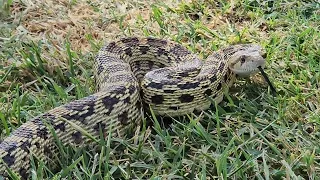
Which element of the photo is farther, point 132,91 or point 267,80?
Result: point 267,80

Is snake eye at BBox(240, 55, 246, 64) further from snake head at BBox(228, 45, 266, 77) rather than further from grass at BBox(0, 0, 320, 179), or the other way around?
grass at BBox(0, 0, 320, 179)

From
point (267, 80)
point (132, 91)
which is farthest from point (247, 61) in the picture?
point (132, 91)

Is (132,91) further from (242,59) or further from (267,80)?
(267,80)

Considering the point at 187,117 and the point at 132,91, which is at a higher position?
the point at 132,91

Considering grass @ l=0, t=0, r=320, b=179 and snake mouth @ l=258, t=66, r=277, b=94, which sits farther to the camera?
snake mouth @ l=258, t=66, r=277, b=94

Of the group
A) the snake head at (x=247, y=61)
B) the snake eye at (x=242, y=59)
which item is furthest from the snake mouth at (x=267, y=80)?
the snake eye at (x=242, y=59)

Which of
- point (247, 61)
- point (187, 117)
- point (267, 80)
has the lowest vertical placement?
point (187, 117)

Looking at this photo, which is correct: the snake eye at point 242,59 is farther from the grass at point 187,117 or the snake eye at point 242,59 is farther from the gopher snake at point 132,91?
the grass at point 187,117

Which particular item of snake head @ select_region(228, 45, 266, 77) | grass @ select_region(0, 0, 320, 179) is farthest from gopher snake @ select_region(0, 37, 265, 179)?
grass @ select_region(0, 0, 320, 179)
